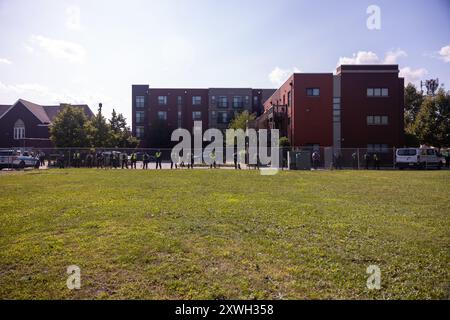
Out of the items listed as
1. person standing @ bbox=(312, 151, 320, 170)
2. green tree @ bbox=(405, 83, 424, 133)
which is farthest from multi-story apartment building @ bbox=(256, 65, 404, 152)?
green tree @ bbox=(405, 83, 424, 133)

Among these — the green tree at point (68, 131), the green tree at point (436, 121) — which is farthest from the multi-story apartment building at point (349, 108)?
the green tree at point (68, 131)

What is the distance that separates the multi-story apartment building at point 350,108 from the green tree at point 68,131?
2579 centimetres

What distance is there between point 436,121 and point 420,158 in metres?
17.8

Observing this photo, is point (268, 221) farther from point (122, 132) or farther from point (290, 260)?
point (122, 132)

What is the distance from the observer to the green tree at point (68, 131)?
4200cm

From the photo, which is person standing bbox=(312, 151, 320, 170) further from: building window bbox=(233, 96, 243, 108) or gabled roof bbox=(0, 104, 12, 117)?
gabled roof bbox=(0, 104, 12, 117)

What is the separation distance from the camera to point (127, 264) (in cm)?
536

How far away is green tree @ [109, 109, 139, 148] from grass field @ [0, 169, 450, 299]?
46.4 meters

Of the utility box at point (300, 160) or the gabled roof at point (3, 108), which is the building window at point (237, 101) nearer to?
the utility box at point (300, 160)

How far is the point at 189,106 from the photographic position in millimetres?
70500

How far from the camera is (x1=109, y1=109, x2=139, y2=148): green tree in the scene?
5625 centimetres

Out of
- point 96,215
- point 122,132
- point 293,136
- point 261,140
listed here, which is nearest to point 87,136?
point 122,132

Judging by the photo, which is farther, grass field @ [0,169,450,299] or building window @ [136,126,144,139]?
building window @ [136,126,144,139]
